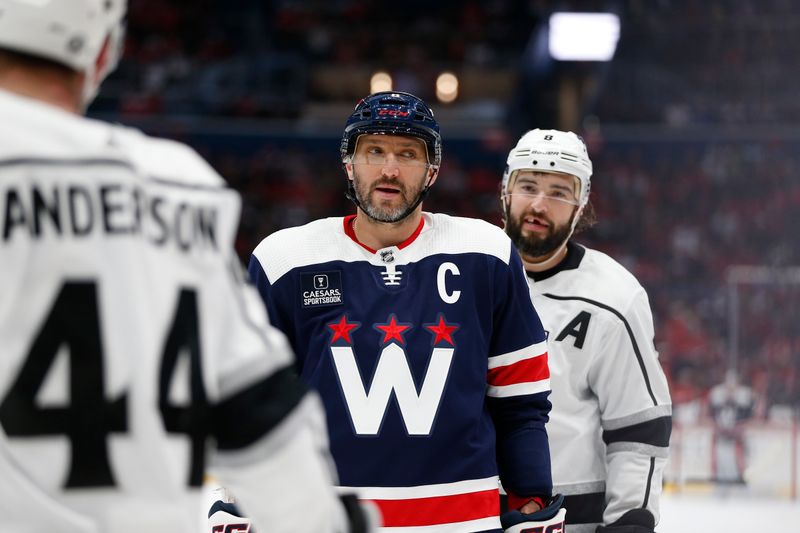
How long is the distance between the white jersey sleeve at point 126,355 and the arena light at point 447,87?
469 inches

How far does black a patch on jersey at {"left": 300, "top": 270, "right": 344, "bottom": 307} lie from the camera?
2.22 m

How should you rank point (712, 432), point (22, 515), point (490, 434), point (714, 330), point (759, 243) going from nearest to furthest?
point (22, 515) < point (490, 434) < point (712, 432) < point (714, 330) < point (759, 243)

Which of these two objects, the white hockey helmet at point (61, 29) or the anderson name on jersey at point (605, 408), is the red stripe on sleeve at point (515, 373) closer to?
the anderson name on jersey at point (605, 408)

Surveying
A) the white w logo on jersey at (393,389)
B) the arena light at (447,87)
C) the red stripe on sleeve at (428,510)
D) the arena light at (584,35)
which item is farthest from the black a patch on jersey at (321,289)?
the arena light at (447,87)

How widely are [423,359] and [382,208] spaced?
337 millimetres

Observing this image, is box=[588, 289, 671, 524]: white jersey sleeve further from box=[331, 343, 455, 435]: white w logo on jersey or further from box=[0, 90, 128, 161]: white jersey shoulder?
box=[0, 90, 128, 161]: white jersey shoulder

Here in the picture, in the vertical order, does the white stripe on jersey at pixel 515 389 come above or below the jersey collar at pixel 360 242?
below

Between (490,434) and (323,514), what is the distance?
1158mm

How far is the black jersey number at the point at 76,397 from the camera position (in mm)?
985

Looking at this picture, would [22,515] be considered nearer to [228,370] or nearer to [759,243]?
[228,370]

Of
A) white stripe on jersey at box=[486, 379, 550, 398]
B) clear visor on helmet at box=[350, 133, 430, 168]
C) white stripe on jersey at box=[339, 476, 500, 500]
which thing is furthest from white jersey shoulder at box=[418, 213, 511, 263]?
white stripe on jersey at box=[339, 476, 500, 500]

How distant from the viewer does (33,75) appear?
1047mm

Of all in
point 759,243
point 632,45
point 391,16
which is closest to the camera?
point 632,45

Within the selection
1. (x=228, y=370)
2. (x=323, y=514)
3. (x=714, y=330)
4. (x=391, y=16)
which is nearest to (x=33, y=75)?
(x=228, y=370)
